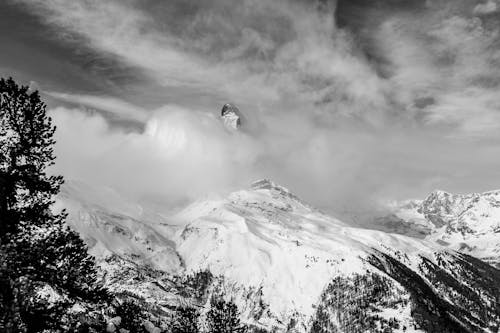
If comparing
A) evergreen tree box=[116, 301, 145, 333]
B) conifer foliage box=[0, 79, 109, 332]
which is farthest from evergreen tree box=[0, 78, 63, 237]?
evergreen tree box=[116, 301, 145, 333]

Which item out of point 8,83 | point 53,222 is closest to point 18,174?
point 53,222

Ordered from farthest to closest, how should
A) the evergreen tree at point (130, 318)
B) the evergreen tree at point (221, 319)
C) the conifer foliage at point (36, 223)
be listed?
the evergreen tree at point (221, 319)
the evergreen tree at point (130, 318)
the conifer foliage at point (36, 223)

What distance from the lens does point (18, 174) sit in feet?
117

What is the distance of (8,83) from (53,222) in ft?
38.8

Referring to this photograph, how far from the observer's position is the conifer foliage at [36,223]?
108 feet

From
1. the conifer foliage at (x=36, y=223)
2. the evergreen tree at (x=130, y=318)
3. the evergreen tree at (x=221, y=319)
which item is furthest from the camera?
the evergreen tree at (x=221, y=319)

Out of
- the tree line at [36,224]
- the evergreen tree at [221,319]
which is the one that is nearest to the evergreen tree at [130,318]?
the evergreen tree at [221,319]

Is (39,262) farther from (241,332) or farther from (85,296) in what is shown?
(241,332)

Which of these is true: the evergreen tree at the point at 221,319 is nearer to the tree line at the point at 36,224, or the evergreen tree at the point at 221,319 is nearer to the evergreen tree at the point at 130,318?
the evergreen tree at the point at 130,318

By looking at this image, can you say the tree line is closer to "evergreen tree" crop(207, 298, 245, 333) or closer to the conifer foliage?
the conifer foliage

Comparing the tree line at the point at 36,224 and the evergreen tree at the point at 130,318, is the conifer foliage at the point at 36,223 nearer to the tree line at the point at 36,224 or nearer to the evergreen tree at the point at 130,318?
the tree line at the point at 36,224

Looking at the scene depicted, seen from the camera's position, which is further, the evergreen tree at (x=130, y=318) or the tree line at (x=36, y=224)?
the evergreen tree at (x=130, y=318)

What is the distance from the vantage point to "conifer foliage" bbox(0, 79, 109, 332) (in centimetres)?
3300

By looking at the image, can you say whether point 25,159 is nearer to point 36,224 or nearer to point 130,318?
point 36,224
